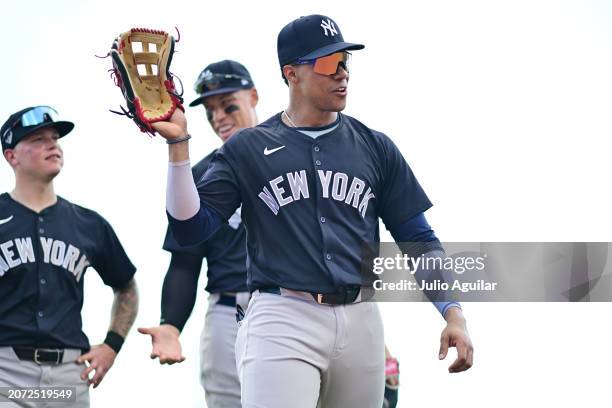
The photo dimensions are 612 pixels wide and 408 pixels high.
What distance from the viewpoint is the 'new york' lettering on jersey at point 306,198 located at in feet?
15.2

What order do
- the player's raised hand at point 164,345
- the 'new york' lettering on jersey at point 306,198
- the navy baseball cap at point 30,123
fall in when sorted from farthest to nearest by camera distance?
the navy baseball cap at point 30,123 → the player's raised hand at point 164,345 → the 'new york' lettering on jersey at point 306,198

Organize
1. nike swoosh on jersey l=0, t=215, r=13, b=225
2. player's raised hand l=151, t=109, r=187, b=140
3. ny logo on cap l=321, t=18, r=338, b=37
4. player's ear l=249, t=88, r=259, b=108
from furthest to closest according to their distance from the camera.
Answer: player's ear l=249, t=88, r=259, b=108
nike swoosh on jersey l=0, t=215, r=13, b=225
ny logo on cap l=321, t=18, r=338, b=37
player's raised hand l=151, t=109, r=187, b=140

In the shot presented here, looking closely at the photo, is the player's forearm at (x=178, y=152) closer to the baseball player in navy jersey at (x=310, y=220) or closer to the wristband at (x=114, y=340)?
the baseball player in navy jersey at (x=310, y=220)

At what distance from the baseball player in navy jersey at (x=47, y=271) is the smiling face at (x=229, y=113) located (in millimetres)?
1011

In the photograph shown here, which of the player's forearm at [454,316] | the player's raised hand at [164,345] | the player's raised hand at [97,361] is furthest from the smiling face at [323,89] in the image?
the player's raised hand at [97,361]

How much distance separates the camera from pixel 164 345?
523 centimetres

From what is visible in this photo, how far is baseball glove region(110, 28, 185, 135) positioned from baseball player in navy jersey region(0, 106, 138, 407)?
2727mm

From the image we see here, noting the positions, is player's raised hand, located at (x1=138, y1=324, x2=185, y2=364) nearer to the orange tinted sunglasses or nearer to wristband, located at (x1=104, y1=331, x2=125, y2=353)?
the orange tinted sunglasses

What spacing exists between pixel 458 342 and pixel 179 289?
265cm

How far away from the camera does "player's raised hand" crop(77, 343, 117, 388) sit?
702cm

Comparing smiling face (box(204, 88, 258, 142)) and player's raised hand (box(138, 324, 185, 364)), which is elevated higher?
smiling face (box(204, 88, 258, 142))

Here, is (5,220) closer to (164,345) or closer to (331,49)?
(164,345)

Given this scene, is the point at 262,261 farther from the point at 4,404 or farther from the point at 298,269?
the point at 4,404

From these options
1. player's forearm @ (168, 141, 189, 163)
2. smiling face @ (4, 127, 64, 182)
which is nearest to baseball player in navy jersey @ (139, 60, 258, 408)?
smiling face @ (4, 127, 64, 182)
